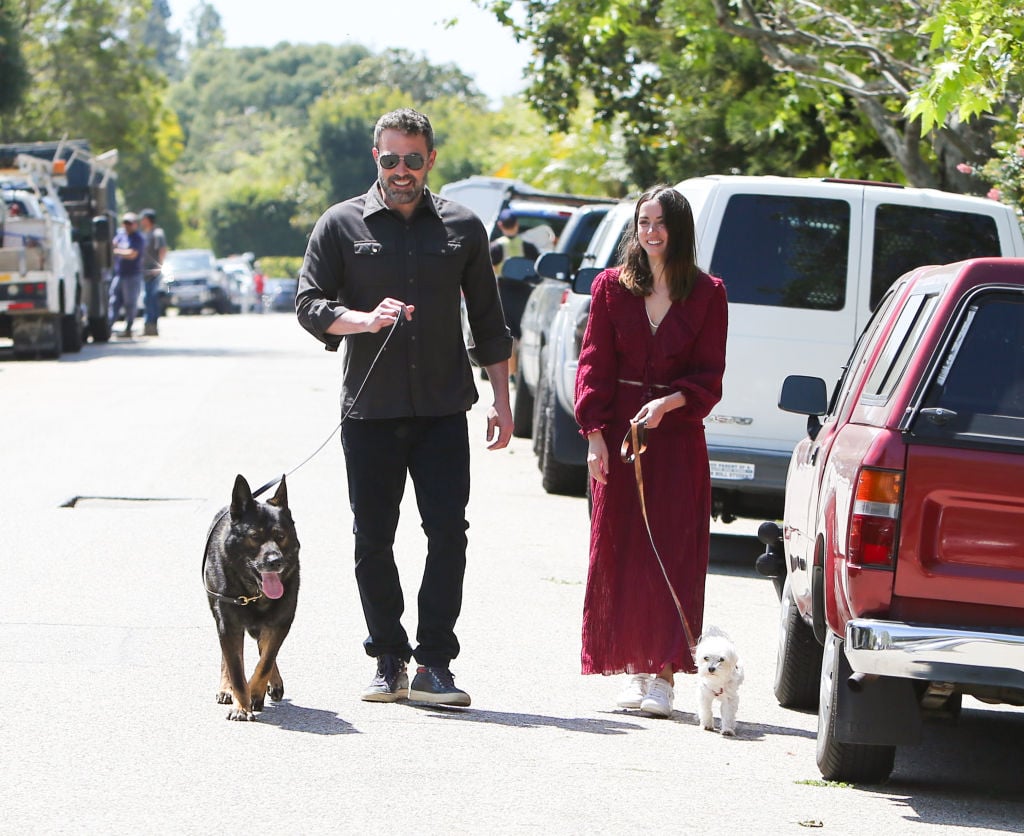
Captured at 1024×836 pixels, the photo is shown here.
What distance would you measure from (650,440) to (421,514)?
2.99 feet

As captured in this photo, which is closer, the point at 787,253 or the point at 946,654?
the point at 946,654

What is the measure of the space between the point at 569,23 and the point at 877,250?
38.9ft

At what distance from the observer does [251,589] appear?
6.64 metres

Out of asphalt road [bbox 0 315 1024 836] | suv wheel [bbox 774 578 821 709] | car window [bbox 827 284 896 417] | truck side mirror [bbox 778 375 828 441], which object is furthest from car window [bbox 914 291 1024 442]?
suv wheel [bbox 774 578 821 709]

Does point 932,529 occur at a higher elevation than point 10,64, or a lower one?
lower

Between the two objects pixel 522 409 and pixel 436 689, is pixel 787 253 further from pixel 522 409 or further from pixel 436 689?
pixel 522 409

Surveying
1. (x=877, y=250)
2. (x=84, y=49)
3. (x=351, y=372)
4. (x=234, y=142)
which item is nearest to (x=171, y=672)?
(x=351, y=372)

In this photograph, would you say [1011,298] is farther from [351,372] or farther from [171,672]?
[171,672]

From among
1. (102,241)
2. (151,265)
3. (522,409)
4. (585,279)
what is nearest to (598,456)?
(585,279)

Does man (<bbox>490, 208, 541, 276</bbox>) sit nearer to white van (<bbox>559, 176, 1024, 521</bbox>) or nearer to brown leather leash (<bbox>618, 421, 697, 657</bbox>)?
white van (<bbox>559, 176, 1024, 521</bbox>)

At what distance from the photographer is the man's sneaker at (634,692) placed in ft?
23.4

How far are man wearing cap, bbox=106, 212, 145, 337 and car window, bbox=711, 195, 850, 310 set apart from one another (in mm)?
21503

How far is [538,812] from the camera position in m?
5.45

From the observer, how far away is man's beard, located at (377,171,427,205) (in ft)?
22.3
